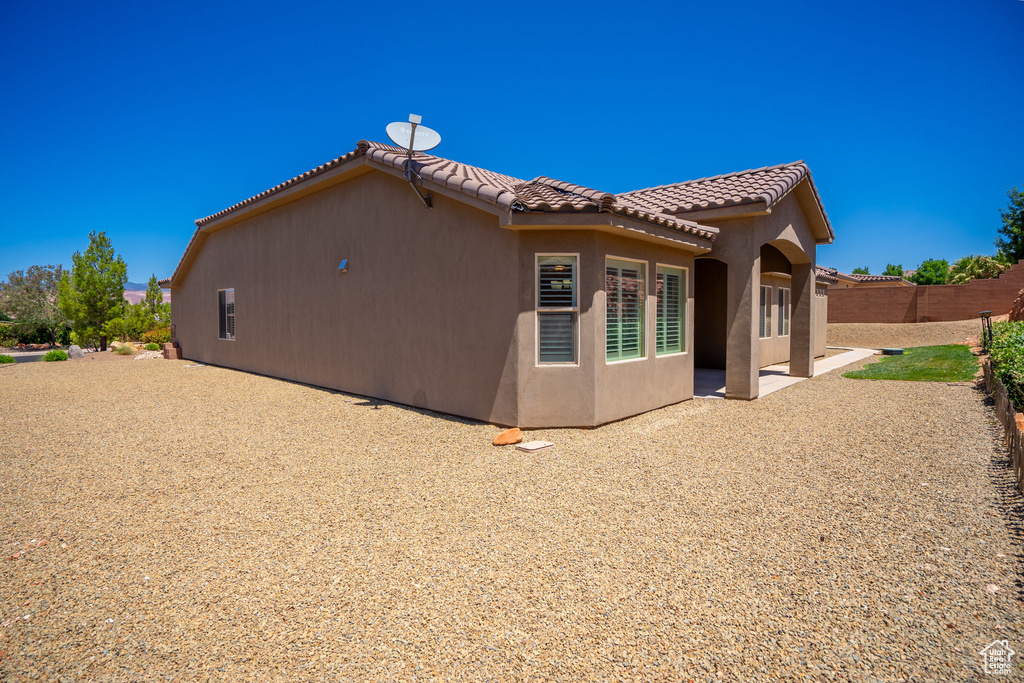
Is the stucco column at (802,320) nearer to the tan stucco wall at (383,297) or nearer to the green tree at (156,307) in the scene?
the tan stucco wall at (383,297)

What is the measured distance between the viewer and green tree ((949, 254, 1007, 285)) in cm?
3158

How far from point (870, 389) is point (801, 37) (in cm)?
847

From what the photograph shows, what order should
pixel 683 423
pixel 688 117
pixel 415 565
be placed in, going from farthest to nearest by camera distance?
pixel 688 117 < pixel 683 423 < pixel 415 565

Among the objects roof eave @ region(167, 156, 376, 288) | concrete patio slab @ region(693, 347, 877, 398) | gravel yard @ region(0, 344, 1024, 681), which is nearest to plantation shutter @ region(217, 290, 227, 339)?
roof eave @ region(167, 156, 376, 288)

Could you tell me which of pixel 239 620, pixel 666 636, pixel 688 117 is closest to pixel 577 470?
pixel 666 636

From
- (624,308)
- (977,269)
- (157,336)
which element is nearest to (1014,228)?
(977,269)

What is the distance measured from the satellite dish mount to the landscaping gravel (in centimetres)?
2315

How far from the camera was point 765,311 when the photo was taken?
15953 millimetres

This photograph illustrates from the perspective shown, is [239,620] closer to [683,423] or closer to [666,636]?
[666,636]

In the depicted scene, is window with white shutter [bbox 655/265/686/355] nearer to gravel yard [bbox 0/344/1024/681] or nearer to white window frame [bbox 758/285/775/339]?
gravel yard [bbox 0/344/1024/681]

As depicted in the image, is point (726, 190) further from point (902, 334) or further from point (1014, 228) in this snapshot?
point (1014, 228)

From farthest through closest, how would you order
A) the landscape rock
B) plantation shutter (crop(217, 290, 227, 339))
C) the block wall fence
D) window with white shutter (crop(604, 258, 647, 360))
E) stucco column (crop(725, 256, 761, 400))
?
the block wall fence → plantation shutter (crop(217, 290, 227, 339)) → stucco column (crop(725, 256, 761, 400)) → window with white shutter (crop(604, 258, 647, 360)) → the landscape rock

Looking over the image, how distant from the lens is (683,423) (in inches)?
320

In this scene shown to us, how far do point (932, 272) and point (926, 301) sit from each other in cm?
4136
